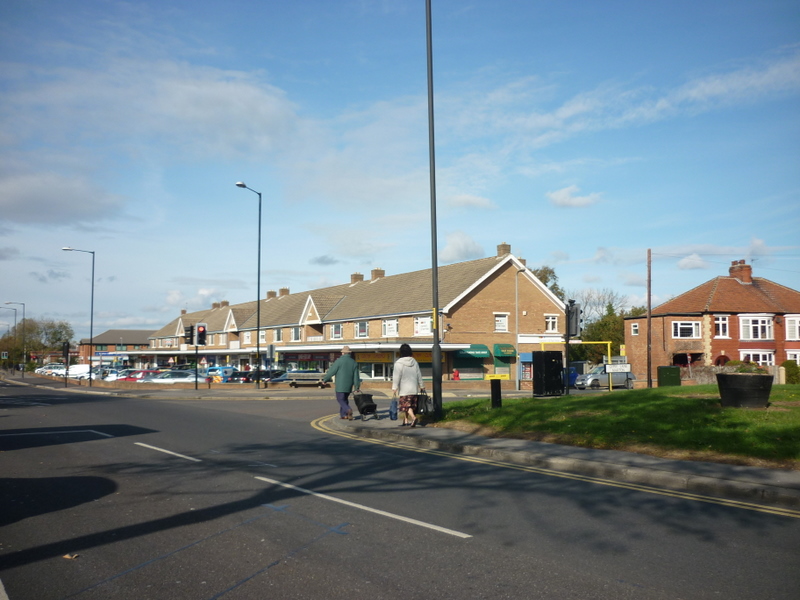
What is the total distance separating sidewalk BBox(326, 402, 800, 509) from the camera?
7.75m

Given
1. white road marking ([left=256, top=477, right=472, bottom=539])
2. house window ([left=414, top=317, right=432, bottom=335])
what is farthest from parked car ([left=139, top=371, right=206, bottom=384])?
white road marking ([left=256, top=477, right=472, bottom=539])

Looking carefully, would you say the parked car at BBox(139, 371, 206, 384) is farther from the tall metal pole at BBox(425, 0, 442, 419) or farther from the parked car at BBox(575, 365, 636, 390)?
the tall metal pole at BBox(425, 0, 442, 419)

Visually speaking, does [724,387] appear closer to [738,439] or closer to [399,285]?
[738,439]

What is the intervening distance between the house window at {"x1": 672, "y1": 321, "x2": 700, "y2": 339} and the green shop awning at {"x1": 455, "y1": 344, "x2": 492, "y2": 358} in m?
18.3

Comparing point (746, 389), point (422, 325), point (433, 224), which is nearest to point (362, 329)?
point (422, 325)

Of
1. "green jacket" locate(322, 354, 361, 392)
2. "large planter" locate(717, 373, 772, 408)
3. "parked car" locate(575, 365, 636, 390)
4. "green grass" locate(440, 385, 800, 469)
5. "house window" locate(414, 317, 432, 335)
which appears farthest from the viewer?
"house window" locate(414, 317, 432, 335)

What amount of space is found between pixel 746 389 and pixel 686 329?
44659 mm

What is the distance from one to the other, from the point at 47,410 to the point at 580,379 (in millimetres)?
34412

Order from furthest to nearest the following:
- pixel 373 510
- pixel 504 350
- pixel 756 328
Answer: pixel 756 328
pixel 504 350
pixel 373 510

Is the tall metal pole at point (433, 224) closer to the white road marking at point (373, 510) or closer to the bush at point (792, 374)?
the white road marking at point (373, 510)

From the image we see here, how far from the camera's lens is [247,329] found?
72.2m

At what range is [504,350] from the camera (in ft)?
157

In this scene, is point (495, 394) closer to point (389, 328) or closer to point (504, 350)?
point (504, 350)

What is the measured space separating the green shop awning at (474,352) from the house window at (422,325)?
8.97ft
